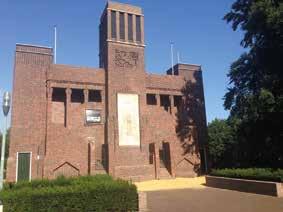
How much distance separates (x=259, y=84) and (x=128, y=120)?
14347 millimetres

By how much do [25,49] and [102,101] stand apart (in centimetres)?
975

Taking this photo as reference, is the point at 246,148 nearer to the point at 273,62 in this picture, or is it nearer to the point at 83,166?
the point at 273,62

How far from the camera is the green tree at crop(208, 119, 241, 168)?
3447cm

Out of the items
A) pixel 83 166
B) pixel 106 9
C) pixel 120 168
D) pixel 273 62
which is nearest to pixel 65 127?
pixel 83 166

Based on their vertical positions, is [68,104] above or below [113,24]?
below

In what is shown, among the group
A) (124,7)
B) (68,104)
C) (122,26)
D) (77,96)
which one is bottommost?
(68,104)

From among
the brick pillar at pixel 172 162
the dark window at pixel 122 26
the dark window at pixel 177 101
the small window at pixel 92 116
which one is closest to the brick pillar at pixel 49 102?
the small window at pixel 92 116

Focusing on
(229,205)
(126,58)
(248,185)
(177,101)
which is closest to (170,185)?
A: (248,185)

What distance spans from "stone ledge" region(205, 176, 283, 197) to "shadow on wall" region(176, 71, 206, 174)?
44.8ft

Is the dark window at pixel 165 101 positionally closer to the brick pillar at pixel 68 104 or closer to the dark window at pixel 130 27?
the dark window at pixel 130 27

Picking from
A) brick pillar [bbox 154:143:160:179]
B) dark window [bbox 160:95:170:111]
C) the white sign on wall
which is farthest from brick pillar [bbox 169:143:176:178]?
dark window [bbox 160:95:170:111]

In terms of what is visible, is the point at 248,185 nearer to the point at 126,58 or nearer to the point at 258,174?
the point at 258,174

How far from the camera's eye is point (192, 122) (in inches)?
1489

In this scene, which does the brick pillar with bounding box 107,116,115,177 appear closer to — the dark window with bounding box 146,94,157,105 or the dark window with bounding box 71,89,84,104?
the dark window with bounding box 71,89,84,104
